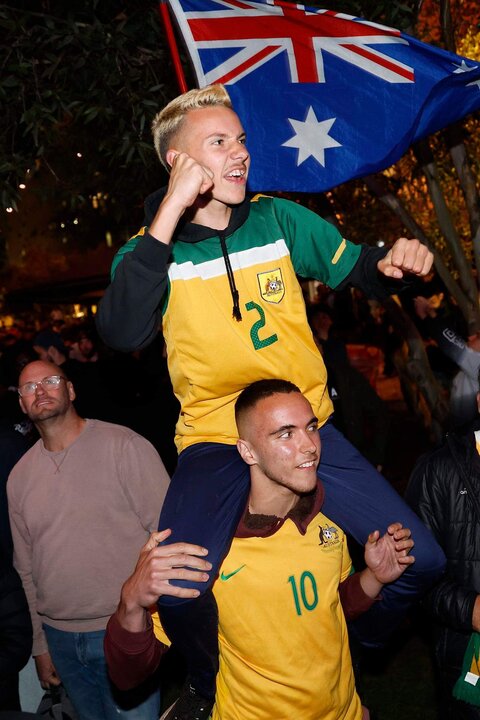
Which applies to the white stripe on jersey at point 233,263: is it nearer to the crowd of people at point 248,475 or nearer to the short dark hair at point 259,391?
the crowd of people at point 248,475

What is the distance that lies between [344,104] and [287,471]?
285 centimetres

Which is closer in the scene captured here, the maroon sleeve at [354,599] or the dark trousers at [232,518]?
the dark trousers at [232,518]

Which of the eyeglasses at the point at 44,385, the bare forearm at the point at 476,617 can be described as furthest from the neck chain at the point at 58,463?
the bare forearm at the point at 476,617

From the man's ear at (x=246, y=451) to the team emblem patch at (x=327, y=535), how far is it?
0.45 meters

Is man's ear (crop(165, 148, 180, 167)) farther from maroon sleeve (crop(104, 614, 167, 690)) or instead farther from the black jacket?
the black jacket

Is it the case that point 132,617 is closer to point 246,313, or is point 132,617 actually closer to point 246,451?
point 246,451

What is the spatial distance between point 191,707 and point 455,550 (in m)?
→ 1.54

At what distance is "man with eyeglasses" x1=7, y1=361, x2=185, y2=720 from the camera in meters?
4.77

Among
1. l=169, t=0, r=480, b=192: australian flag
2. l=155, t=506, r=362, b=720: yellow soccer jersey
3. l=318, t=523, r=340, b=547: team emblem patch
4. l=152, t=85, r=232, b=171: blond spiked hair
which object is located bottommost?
l=155, t=506, r=362, b=720: yellow soccer jersey

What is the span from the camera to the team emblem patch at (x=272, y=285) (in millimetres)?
3346

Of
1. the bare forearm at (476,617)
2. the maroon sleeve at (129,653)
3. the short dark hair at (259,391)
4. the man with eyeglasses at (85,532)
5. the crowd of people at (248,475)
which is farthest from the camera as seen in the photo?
the man with eyeglasses at (85,532)

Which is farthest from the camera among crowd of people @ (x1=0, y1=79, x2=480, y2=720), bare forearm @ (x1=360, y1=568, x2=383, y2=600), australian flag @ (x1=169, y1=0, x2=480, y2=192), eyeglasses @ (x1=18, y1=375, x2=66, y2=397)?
australian flag @ (x1=169, y1=0, x2=480, y2=192)

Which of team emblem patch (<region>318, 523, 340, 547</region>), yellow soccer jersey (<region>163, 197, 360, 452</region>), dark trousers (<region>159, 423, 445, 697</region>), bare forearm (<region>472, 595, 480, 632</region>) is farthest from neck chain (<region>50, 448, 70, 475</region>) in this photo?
bare forearm (<region>472, 595, 480, 632</region>)

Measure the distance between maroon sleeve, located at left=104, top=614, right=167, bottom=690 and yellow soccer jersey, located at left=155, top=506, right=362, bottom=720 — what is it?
6.0 inches
